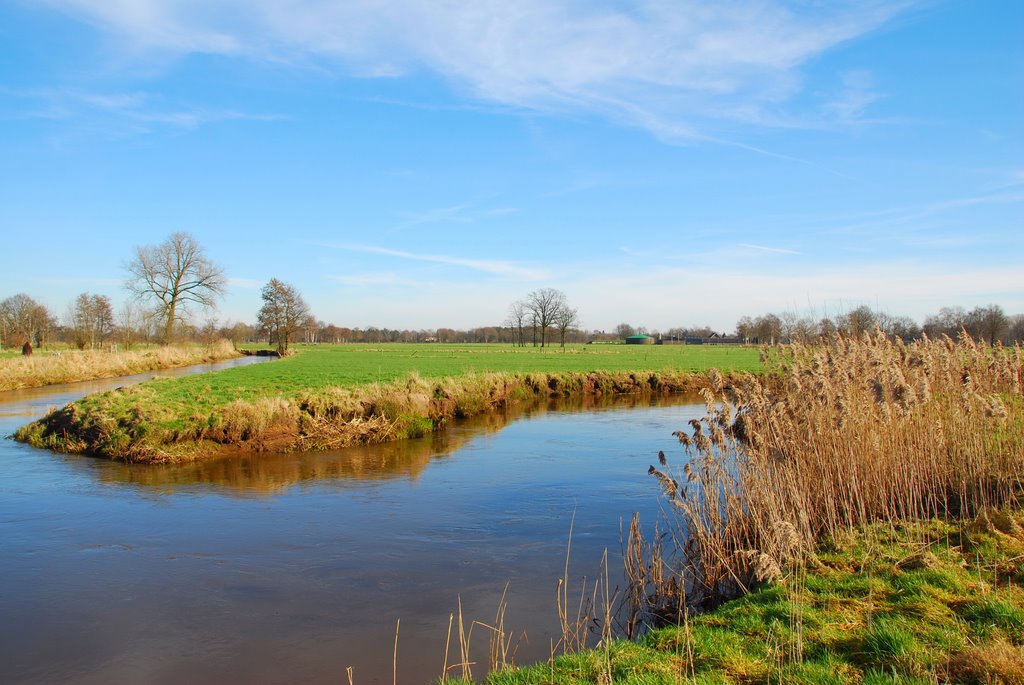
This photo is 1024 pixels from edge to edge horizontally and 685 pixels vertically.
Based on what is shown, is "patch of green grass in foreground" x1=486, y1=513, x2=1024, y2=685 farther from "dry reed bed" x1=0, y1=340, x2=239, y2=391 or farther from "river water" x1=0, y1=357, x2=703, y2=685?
"dry reed bed" x1=0, y1=340, x2=239, y2=391

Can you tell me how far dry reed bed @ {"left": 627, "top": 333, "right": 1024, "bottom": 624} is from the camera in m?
7.20

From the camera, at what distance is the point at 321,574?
8195 mm

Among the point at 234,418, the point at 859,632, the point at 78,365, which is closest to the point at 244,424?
the point at 234,418

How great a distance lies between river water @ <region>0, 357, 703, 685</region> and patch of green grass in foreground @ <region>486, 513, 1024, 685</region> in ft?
4.87

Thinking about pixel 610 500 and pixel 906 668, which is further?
pixel 610 500

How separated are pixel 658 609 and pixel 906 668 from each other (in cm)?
277

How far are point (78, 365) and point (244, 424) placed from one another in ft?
96.0

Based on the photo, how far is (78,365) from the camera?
1532 inches

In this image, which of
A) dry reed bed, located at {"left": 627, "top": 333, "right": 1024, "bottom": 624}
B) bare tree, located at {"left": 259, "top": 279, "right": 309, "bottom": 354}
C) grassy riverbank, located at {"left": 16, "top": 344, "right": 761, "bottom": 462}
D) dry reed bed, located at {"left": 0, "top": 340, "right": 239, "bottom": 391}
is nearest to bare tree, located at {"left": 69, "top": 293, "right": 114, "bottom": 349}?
dry reed bed, located at {"left": 0, "top": 340, "right": 239, "bottom": 391}

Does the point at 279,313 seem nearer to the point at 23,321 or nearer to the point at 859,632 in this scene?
the point at 23,321

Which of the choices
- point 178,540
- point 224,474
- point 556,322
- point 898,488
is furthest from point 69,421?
point 556,322

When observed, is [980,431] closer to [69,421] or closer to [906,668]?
[906,668]

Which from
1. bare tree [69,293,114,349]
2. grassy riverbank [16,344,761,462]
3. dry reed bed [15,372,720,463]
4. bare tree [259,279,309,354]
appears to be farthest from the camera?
bare tree [259,279,309,354]

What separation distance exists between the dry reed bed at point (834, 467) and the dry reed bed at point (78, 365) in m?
36.3
